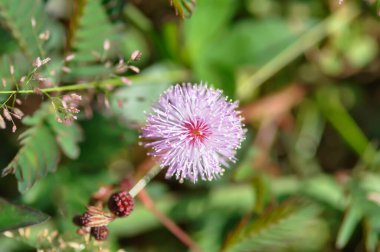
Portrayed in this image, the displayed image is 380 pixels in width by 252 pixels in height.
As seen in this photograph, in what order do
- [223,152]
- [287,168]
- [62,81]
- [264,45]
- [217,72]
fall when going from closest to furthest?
[223,152]
[62,81]
[217,72]
[264,45]
[287,168]

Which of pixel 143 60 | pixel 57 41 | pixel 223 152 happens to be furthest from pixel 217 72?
pixel 223 152

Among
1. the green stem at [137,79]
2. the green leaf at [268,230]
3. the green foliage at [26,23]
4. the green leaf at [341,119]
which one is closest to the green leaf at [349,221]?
the green leaf at [268,230]

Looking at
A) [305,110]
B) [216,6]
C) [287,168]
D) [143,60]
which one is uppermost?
[216,6]

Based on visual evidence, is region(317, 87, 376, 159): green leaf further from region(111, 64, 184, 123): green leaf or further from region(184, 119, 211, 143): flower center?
region(184, 119, 211, 143): flower center

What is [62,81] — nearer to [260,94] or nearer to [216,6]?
[216,6]

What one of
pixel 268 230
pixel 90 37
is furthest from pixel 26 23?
pixel 268 230

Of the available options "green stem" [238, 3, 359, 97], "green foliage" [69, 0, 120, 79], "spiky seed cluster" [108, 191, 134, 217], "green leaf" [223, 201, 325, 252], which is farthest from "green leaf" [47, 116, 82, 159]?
"green stem" [238, 3, 359, 97]

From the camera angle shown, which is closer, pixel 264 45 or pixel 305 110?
pixel 264 45
